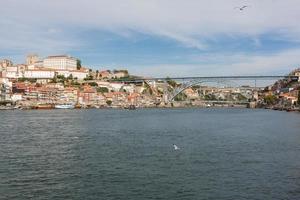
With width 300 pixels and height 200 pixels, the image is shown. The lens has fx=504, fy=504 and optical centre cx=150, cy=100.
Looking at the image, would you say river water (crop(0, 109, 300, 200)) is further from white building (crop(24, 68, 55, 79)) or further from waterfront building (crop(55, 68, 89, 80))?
waterfront building (crop(55, 68, 89, 80))

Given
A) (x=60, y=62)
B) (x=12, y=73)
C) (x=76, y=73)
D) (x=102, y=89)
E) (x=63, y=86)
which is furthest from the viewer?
(x=60, y=62)

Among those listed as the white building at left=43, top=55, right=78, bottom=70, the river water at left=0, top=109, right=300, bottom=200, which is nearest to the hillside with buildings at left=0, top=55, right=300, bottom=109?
the white building at left=43, top=55, right=78, bottom=70

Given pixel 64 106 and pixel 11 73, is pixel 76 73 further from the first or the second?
pixel 64 106

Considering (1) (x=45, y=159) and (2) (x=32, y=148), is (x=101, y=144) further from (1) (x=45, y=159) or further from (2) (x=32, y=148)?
(1) (x=45, y=159)

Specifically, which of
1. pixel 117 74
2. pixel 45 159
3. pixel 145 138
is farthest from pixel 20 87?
pixel 45 159

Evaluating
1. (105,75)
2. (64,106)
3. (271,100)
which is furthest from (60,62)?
(271,100)

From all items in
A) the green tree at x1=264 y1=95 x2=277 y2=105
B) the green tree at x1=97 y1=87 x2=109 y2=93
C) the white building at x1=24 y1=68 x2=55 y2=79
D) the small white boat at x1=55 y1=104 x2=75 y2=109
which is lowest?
the small white boat at x1=55 y1=104 x2=75 y2=109

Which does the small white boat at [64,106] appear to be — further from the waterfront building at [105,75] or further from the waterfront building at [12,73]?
the waterfront building at [105,75]

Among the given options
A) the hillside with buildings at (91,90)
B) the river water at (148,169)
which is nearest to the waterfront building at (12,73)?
the hillside with buildings at (91,90)
